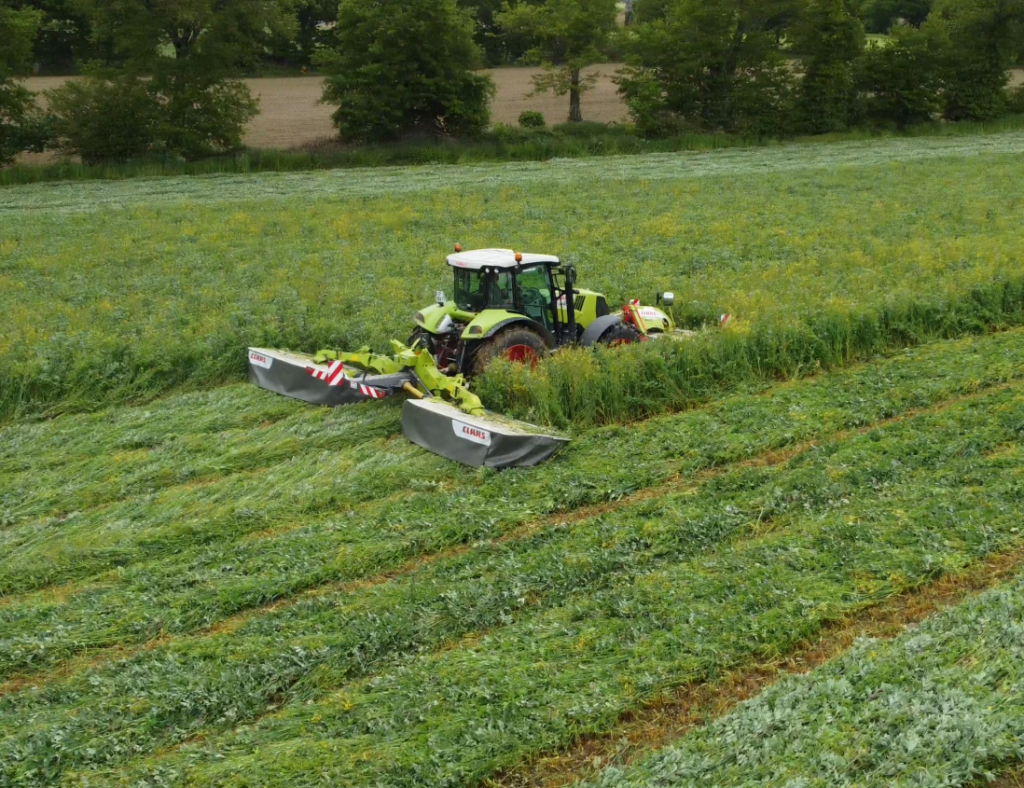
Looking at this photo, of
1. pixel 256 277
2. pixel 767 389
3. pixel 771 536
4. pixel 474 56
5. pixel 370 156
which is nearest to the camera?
pixel 771 536

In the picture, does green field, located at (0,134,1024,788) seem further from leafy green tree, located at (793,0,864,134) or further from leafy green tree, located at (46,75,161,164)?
leafy green tree, located at (793,0,864,134)

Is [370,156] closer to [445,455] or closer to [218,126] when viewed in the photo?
[218,126]

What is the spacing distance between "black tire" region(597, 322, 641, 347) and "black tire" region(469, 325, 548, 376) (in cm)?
115

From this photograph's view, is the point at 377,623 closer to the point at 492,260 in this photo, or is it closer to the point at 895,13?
the point at 492,260

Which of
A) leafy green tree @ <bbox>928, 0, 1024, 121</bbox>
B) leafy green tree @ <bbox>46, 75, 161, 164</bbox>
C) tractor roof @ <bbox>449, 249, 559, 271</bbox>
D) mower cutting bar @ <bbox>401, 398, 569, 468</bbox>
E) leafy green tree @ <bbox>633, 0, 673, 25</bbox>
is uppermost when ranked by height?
leafy green tree @ <bbox>633, 0, 673, 25</bbox>

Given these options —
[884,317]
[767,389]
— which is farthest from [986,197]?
[767,389]

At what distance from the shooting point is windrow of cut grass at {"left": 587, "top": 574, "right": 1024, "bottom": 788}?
6.18m

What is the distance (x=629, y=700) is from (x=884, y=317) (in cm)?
989

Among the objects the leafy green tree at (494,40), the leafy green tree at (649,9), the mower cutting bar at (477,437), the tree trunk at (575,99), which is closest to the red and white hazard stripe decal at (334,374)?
the mower cutting bar at (477,437)

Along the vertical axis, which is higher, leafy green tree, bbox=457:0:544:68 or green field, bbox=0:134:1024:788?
leafy green tree, bbox=457:0:544:68

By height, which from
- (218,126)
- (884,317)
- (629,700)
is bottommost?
(629,700)

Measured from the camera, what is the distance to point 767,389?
13844mm

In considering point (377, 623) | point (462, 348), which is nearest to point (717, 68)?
point (462, 348)

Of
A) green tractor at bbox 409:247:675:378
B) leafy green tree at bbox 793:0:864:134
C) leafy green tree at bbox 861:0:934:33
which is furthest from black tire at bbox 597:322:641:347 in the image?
leafy green tree at bbox 861:0:934:33
